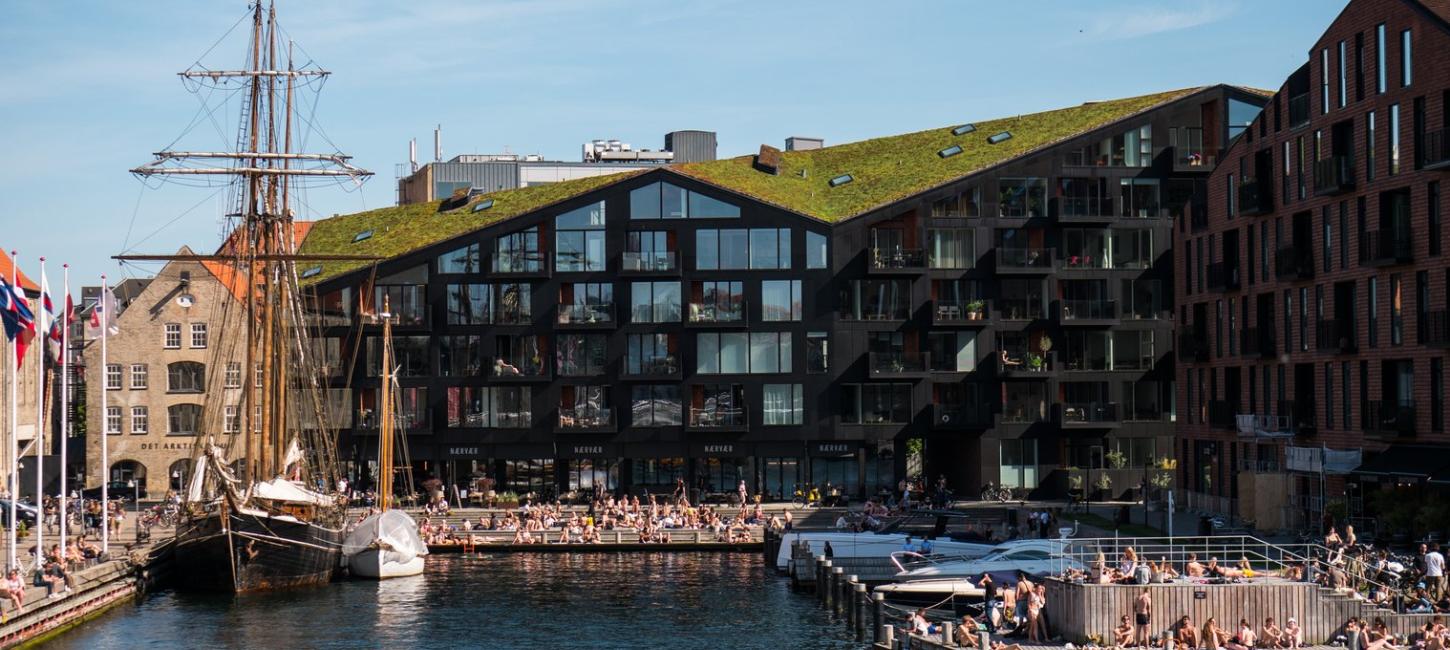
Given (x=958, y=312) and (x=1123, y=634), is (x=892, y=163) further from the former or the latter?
(x=1123, y=634)

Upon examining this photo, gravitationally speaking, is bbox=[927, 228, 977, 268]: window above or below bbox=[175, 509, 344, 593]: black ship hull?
above

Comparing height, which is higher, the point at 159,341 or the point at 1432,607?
the point at 159,341

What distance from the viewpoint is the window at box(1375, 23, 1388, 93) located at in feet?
207

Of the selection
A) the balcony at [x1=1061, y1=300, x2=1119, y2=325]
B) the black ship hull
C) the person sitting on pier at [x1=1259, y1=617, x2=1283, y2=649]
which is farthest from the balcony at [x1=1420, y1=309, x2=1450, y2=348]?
the black ship hull

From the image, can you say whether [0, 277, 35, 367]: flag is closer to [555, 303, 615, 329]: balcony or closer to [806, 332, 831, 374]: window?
[555, 303, 615, 329]: balcony

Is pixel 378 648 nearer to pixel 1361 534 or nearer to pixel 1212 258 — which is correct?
pixel 1361 534

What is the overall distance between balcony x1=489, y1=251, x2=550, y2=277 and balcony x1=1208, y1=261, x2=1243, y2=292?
115 ft

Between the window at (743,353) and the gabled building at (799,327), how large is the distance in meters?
0.12

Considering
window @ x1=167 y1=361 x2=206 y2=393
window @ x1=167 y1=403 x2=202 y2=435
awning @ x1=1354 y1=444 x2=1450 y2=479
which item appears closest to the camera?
awning @ x1=1354 y1=444 x2=1450 y2=479

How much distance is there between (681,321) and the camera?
314ft

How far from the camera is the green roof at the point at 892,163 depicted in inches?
3824

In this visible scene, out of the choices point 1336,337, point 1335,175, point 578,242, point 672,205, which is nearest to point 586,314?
point 578,242

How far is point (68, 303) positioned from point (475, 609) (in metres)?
17.7

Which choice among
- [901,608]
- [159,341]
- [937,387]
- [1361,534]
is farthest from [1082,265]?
[159,341]
